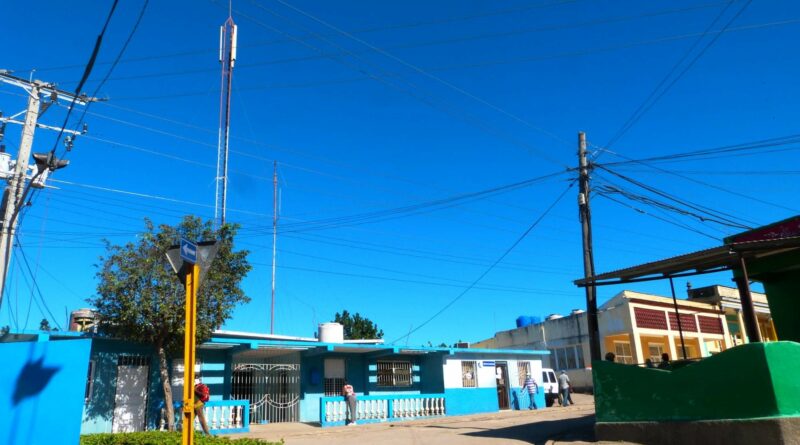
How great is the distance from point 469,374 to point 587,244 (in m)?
10.6

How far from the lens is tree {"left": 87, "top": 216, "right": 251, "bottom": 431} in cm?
1467

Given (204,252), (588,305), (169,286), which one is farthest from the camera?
(169,286)

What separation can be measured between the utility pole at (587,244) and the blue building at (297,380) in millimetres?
8242

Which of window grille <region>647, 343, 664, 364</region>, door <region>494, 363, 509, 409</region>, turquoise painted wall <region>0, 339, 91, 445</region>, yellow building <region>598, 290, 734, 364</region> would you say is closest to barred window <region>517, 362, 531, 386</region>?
door <region>494, 363, 509, 409</region>

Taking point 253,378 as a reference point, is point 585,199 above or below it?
above

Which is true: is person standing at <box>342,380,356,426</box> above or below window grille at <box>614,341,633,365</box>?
below

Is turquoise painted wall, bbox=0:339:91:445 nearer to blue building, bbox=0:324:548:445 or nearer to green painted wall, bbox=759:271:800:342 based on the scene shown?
A: blue building, bbox=0:324:548:445

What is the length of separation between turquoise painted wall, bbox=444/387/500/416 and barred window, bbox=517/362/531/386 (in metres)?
2.12

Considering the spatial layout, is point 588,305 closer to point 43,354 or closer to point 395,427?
point 395,427

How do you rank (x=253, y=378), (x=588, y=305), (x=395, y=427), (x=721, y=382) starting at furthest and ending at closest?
(x=253, y=378), (x=395, y=427), (x=588, y=305), (x=721, y=382)

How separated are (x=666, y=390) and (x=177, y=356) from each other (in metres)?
13.2

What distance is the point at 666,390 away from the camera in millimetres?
9664

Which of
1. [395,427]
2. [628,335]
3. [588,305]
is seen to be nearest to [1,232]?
[395,427]

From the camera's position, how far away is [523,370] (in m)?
25.9
